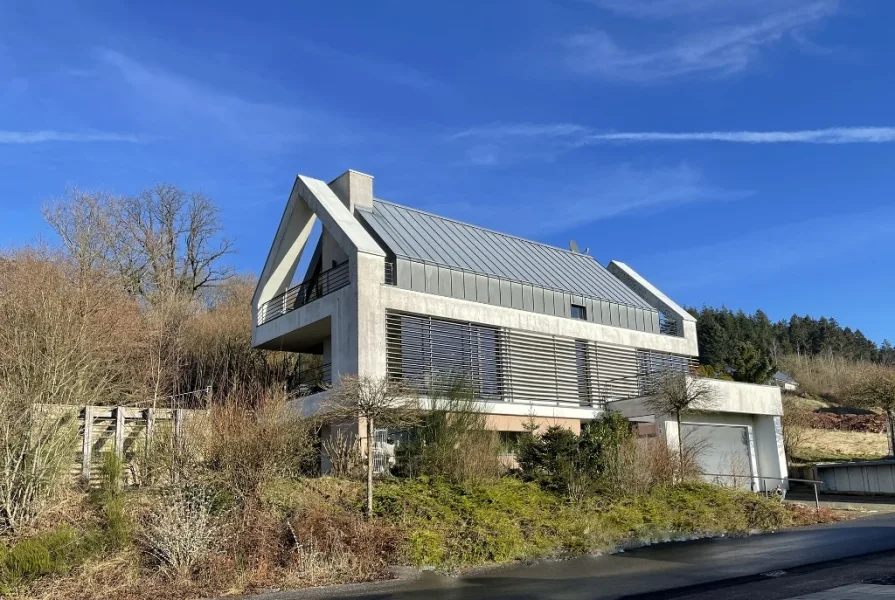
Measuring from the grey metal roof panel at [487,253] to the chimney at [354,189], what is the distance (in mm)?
390

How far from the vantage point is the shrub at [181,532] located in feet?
35.4

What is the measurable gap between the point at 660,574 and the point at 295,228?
53.0 ft

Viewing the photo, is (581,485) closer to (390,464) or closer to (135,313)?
(390,464)

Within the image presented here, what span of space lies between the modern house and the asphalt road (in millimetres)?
6979

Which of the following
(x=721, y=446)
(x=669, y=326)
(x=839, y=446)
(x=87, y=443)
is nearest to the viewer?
(x=87, y=443)

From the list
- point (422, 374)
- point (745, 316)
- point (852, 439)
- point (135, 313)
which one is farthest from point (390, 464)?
point (745, 316)

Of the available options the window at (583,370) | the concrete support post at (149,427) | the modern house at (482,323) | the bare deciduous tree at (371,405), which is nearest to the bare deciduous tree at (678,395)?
the modern house at (482,323)

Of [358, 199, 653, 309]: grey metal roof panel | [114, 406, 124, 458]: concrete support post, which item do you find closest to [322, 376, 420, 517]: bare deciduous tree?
[114, 406, 124, 458]: concrete support post

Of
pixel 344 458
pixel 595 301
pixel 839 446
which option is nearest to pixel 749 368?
pixel 839 446

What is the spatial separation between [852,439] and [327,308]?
31624 mm

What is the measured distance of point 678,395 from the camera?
19281 millimetres

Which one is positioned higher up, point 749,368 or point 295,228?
point 295,228

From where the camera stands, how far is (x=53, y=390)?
14.0 metres

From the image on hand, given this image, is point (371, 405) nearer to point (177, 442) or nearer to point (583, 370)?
point (177, 442)
